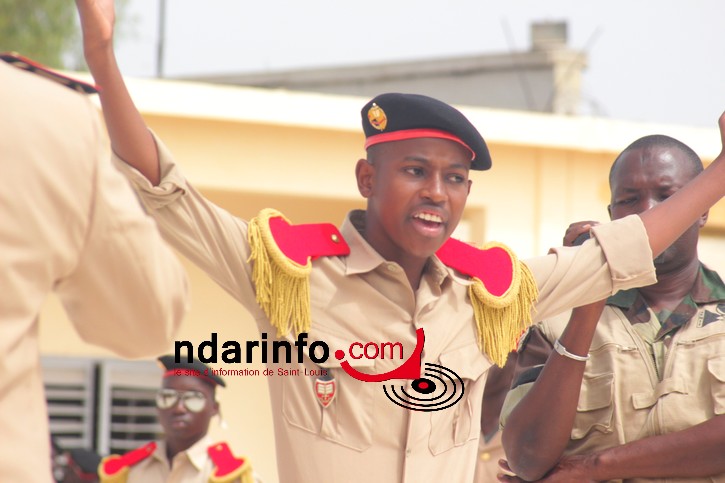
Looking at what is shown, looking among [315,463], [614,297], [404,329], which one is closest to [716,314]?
[614,297]

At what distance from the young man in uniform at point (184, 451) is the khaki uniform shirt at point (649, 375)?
3.16m

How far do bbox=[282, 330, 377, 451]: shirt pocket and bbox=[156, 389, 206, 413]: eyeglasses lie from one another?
3706 mm

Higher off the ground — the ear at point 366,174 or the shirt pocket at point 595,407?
the ear at point 366,174

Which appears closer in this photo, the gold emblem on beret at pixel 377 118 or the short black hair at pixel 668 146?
the gold emblem on beret at pixel 377 118

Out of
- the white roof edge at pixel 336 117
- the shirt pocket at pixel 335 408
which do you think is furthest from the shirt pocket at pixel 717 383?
the white roof edge at pixel 336 117

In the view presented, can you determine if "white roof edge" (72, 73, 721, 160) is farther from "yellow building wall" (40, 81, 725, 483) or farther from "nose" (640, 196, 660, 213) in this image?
"nose" (640, 196, 660, 213)

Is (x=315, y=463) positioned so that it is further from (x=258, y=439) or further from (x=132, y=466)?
(x=258, y=439)

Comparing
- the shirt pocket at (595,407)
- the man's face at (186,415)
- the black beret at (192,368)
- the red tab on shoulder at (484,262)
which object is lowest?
the man's face at (186,415)

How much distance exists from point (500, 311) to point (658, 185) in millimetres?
767

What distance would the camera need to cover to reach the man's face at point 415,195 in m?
3.48

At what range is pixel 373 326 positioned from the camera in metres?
3.50

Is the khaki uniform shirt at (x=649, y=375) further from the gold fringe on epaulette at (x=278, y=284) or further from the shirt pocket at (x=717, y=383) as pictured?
the gold fringe on epaulette at (x=278, y=284)

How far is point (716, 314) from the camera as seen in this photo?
155 inches

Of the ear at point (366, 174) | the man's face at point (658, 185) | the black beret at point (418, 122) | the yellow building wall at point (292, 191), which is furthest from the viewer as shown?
the yellow building wall at point (292, 191)
